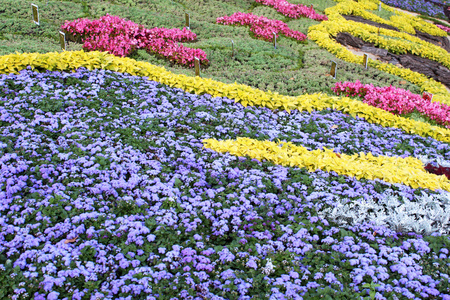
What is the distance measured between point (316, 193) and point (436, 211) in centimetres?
175

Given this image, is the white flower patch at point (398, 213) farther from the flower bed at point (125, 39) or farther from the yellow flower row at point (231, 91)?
the flower bed at point (125, 39)

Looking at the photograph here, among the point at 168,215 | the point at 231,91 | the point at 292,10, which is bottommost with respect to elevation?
the point at 168,215

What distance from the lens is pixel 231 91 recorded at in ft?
26.7

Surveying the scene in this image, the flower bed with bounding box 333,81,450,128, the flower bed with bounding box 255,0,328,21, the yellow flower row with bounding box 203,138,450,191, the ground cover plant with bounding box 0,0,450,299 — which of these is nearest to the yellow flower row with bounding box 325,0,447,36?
the flower bed with bounding box 255,0,328,21

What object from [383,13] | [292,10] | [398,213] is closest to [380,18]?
[383,13]

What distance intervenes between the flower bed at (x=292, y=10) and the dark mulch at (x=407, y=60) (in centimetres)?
270

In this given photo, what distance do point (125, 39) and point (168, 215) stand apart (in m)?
8.07

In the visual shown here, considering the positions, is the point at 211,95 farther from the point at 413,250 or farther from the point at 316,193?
the point at 413,250

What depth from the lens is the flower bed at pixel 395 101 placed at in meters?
9.50

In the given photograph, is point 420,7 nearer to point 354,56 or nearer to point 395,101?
point 354,56

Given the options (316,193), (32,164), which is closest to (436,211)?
(316,193)

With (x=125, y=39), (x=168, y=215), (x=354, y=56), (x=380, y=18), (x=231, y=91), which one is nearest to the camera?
(x=168, y=215)

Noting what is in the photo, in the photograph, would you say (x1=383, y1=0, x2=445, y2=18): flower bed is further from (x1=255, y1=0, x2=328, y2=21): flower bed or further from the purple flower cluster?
the purple flower cluster

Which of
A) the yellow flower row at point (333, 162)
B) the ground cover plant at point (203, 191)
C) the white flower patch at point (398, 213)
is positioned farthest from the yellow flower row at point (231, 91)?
the white flower patch at point (398, 213)
